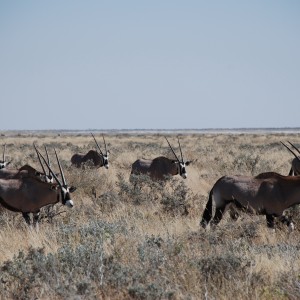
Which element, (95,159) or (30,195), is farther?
(95,159)

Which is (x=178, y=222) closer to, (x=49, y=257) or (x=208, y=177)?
(x=49, y=257)

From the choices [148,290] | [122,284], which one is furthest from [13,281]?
[148,290]

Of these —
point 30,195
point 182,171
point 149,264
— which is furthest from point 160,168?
point 149,264

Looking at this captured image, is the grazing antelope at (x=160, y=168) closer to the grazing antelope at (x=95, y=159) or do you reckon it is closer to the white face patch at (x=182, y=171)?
the white face patch at (x=182, y=171)

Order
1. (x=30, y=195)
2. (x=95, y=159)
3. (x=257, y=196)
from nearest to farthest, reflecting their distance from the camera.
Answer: (x=257, y=196)
(x=30, y=195)
(x=95, y=159)

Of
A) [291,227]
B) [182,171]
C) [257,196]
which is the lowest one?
[291,227]

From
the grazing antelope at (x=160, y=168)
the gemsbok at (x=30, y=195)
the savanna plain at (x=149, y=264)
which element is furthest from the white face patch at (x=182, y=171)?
the savanna plain at (x=149, y=264)

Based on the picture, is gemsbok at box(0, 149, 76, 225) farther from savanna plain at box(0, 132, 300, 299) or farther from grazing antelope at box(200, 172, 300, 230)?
grazing antelope at box(200, 172, 300, 230)

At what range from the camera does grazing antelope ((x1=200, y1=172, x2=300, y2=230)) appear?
862cm

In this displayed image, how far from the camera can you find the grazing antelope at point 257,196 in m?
8.62

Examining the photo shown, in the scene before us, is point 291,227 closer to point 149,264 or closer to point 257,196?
point 257,196

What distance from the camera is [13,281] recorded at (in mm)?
4930

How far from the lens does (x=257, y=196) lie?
28.6 feet

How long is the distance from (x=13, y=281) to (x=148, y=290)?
4.88ft
